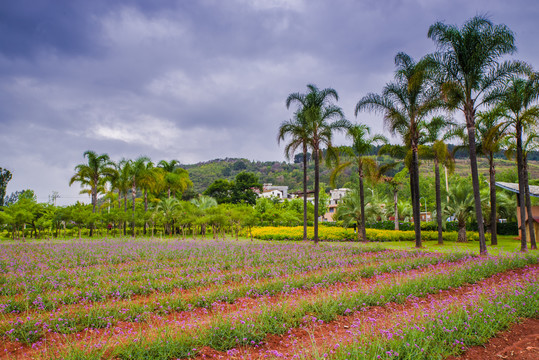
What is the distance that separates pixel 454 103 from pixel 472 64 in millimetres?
1944

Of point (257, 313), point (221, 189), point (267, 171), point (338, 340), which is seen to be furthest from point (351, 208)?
point (267, 171)

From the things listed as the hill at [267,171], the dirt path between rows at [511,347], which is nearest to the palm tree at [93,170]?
the dirt path between rows at [511,347]

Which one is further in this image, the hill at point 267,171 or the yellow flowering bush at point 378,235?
the hill at point 267,171

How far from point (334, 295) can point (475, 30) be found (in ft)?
50.1

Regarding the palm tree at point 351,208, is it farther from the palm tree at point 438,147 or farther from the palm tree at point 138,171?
the palm tree at point 138,171

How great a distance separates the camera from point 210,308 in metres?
7.43

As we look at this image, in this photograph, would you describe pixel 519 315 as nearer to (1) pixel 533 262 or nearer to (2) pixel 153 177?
(1) pixel 533 262

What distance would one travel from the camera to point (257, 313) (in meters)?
6.15

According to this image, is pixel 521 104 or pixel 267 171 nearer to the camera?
pixel 521 104

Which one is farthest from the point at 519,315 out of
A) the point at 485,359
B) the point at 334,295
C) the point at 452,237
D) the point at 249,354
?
the point at 452,237

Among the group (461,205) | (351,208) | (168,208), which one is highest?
(168,208)

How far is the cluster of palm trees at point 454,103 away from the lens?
53.2 ft

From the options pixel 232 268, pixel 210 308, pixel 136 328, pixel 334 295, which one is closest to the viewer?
pixel 136 328

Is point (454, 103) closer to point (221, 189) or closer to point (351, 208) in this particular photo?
point (351, 208)
